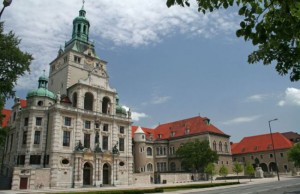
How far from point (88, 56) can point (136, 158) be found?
2908cm

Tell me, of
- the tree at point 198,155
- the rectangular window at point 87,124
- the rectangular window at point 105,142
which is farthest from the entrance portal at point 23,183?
the tree at point 198,155

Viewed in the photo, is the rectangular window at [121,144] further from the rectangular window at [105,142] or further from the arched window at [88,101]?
the arched window at [88,101]

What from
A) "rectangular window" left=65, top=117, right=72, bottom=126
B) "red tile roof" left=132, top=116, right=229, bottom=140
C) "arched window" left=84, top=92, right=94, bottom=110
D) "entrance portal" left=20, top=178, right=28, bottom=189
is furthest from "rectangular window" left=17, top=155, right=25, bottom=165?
"red tile roof" left=132, top=116, right=229, bottom=140

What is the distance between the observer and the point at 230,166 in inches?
3098

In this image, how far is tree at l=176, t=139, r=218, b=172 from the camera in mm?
63844

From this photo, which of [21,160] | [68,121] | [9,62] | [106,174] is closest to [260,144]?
[106,174]

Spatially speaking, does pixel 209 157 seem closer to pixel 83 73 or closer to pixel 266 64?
pixel 83 73

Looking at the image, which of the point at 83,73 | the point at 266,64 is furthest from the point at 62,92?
the point at 266,64

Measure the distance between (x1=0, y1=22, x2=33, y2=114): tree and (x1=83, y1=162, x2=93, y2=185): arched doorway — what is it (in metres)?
26.6

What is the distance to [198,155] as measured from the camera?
6391 cm

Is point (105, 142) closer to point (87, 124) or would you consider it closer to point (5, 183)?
point (87, 124)

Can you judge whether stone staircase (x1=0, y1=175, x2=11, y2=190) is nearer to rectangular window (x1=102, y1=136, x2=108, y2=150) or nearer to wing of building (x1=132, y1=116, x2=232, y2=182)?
rectangular window (x1=102, y1=136, x2=108, y2=150)

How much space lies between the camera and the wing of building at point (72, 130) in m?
48.7

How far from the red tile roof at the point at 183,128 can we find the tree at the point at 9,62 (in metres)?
53.8
